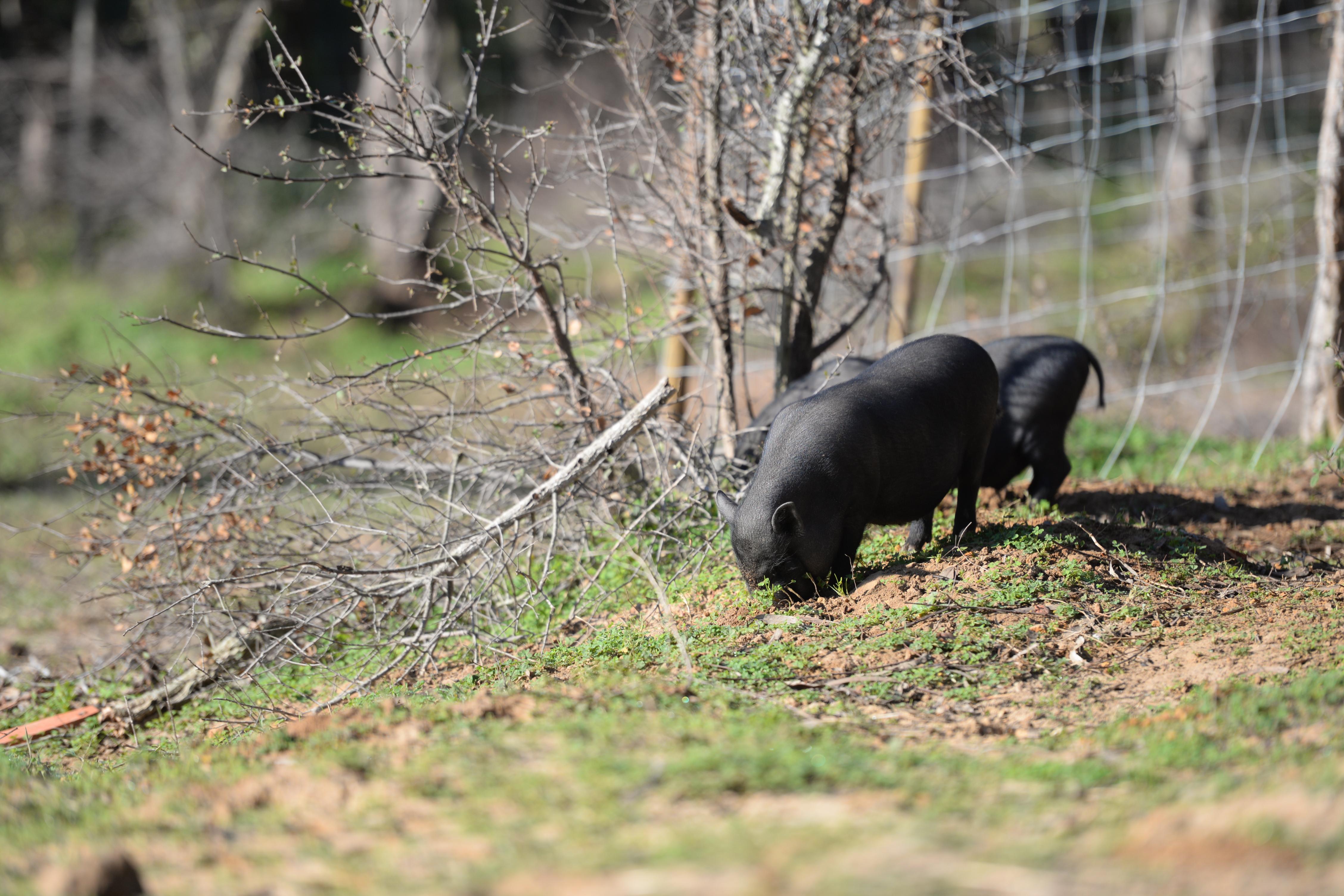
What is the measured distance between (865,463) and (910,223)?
462 cm

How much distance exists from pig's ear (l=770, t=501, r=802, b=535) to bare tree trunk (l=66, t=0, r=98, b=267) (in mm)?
18270

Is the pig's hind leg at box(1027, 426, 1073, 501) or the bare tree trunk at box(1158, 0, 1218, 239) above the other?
the bare tree trunk at box(1158, 0, 1218, 239)

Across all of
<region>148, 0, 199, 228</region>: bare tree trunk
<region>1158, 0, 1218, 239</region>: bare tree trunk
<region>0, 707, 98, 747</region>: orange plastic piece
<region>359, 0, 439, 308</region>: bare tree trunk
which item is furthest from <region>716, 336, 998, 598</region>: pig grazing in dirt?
<region>148, 0, 199, 228</region>: bare tree trunk

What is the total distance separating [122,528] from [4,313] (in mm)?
13024

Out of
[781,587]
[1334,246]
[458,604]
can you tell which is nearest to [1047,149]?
[1334,246]

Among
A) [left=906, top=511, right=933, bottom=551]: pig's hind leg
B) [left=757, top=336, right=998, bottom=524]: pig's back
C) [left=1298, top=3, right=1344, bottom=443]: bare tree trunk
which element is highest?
[left=1298, top=3, right=1344, bottom=443]: bare tree trunk

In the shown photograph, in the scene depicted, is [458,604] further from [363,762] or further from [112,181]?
[112,181]

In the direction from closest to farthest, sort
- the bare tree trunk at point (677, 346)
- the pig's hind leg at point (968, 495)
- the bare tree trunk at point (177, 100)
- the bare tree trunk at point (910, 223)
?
the pig's hind leg at point (968, 495) → the bare tree trunk at point (677, 346) → the bare tree trunk at point (910, 223) → the bare tree trunk at point (177, 100)

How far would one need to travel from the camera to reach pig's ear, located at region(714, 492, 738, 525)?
5148 mm

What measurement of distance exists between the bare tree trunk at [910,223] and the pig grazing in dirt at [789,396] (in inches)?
53.6

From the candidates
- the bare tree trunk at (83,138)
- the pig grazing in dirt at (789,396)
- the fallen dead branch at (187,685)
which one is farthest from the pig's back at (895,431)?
the bare tree trunk at (83,138)

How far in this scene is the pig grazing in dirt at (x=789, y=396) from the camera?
633cm

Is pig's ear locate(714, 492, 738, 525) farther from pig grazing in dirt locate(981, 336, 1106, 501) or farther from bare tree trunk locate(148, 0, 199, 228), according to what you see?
bare tree trunk locate(148, 0, 199, 228)

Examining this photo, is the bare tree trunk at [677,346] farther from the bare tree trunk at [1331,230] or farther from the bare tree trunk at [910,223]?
the bare tree trunk at [1331,230]
